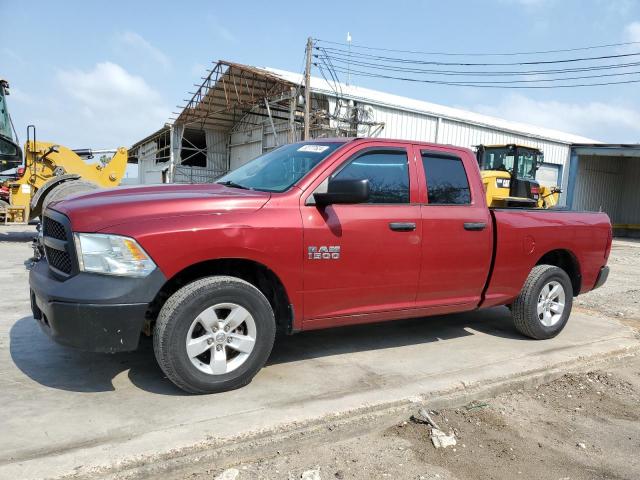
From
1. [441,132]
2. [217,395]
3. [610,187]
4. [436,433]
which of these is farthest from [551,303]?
[610,187]

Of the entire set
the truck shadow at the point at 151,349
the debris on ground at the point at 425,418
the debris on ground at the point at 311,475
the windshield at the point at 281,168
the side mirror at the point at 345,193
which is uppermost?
the windshield at the point at 281,168

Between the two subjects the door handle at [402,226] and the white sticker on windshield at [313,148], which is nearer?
the door handle at [402,226]

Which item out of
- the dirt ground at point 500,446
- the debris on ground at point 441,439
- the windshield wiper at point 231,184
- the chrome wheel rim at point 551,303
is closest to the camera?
the dirt ground at point 500,446

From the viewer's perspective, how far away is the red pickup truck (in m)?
3.17

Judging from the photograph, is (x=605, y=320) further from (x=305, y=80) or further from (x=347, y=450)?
(x=305, y=80)

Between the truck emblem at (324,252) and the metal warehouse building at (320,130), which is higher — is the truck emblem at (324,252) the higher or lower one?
the lower one

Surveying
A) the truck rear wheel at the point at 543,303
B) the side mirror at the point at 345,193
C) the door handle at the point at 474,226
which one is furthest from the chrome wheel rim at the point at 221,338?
the truck rear wheel at the point at 543,303

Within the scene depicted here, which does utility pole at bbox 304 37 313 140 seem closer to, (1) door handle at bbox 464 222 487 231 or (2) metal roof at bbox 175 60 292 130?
(2) metal roof at bbox 175 60 292 130

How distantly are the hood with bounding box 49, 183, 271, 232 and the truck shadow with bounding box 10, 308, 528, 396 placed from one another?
122cm

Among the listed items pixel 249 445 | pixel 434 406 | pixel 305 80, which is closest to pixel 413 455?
pixel 434 406

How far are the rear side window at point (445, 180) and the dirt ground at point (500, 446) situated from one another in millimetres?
1723

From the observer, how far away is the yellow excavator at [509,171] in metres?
15.5

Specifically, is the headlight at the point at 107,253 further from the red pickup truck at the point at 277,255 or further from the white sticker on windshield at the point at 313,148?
the white sticker on windshield at the point at 313,148

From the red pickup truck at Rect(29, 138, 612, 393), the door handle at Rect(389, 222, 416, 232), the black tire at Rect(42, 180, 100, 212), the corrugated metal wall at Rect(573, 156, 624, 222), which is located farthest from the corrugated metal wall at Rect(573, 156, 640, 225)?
the door handle at Rect(389, 222, 416, 232)
